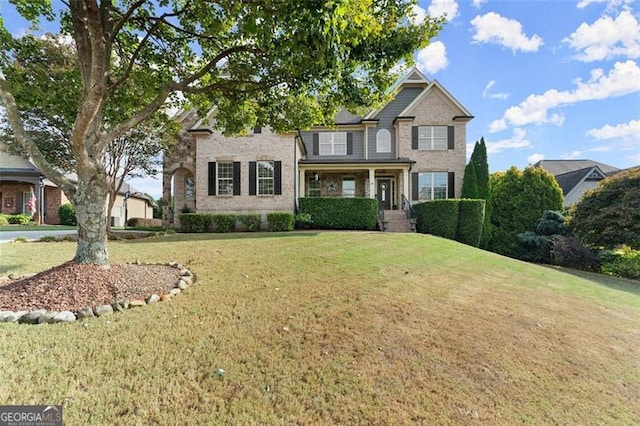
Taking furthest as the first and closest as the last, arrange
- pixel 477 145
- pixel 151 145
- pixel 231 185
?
pixel 477 145, pixel 231 185, pixel 151 145

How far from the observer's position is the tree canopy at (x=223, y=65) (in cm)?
456

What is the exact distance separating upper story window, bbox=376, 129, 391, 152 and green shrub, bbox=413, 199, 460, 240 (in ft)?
19.4

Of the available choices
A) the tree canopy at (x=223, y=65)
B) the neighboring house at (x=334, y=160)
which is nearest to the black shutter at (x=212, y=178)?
the neighboring house at (x=334, y=160)

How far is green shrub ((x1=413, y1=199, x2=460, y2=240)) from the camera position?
50.6ft

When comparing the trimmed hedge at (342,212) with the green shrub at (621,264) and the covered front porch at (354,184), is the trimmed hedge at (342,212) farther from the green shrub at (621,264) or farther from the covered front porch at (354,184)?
the green shrub at (621,264)

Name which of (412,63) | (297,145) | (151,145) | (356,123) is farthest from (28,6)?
(356,123)

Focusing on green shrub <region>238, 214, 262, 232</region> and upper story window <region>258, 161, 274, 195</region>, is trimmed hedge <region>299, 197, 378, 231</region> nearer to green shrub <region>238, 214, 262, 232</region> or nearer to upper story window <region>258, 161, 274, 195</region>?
upper story window <region>258, 161, 274, 195</region>

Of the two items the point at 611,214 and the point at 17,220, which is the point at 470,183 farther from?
the point at 17,220

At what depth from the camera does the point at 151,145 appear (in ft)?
49.9

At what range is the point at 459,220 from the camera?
1567 cm

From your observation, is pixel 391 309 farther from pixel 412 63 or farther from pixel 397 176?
pixel 397 176

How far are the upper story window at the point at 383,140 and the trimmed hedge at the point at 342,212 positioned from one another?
5784 mm

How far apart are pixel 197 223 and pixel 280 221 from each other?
420 cm

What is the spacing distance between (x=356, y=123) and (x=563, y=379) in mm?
18637
